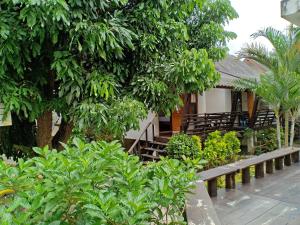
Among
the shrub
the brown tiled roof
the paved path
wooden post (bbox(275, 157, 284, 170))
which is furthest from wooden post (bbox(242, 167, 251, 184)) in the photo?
the brown tiled roof

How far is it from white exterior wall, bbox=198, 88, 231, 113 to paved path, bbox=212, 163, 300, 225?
795 cm

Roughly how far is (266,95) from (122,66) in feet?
21.7

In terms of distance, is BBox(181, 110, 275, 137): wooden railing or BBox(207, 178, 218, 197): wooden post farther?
BBox(181, 110, 275, 137): wooden railing

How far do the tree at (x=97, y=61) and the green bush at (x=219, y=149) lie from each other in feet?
20.1

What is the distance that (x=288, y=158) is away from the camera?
7.63 metres

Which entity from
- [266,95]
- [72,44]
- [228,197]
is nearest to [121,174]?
[72,44]

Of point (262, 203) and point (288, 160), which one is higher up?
point (288, 160)

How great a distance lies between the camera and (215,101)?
50.2 feet

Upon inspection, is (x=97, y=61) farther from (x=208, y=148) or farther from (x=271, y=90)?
(x=208, y=148)

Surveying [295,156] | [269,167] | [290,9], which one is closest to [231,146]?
[295,156]

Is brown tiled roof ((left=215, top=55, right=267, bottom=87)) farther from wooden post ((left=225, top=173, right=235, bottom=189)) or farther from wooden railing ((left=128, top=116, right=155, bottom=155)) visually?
wooden post ((left=225, top=173, right=235, bottom=189))

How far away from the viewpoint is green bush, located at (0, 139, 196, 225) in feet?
4.53

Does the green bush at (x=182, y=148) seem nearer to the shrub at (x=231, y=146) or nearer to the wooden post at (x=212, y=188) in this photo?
the shrub at (x=231, y=146)

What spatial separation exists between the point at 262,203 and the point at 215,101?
10.8 m
